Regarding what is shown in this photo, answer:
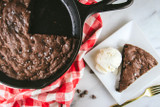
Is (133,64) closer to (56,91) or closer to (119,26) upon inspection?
(119,26)

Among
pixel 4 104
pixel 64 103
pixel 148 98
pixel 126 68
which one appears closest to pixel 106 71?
pixel 126 68

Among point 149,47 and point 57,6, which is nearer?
point 57,6

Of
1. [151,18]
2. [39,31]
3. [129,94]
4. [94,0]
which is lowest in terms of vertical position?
[129,94]

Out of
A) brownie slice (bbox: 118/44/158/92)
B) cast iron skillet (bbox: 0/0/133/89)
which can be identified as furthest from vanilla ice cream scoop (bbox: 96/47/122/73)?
cast iron skillet (bbox: 0/0/133/89)

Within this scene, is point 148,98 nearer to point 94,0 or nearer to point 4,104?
point 94,0

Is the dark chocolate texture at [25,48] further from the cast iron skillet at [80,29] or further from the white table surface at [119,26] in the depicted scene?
the white table surface at [119,26]
